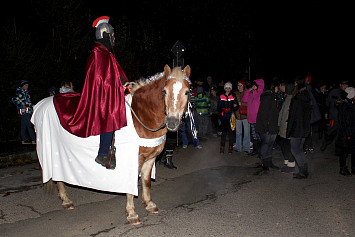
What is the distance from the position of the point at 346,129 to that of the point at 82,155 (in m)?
5.57

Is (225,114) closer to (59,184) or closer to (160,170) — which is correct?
(160,170)

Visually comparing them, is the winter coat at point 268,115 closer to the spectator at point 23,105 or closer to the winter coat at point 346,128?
the winter coat at point 346,128

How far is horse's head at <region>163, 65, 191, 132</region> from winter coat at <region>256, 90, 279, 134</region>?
12.1 ft

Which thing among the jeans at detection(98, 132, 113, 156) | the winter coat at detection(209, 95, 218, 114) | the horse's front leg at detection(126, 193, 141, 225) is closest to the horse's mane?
the jeans at detection(98, 132, 113, 156)

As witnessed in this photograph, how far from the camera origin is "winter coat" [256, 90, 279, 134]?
25.2ft

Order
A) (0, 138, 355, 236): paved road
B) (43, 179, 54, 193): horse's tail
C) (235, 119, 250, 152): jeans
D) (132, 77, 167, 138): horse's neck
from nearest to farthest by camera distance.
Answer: (0, 138, 355, 236): paved road < (132, 77, 167, 138): horse's neck < (43, 179, 54, 193): horse's tail < (235, 119, 250, 152): jeans

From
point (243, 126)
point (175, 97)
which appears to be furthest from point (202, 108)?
point (175, 97)

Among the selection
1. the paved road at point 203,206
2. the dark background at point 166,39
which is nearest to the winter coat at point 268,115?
the paved road at point 203,206

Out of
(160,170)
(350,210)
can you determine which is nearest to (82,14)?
(160,170)

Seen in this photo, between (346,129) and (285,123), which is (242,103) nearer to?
(285,123)

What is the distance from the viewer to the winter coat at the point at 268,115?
7.68 metres

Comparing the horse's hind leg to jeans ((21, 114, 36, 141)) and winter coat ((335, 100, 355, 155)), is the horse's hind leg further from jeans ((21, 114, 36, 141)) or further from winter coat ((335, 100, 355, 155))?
winter coat ((335, 100, 355, 155))

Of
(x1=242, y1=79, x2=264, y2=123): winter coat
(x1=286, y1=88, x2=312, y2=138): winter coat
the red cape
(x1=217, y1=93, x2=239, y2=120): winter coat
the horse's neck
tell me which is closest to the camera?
the red cape

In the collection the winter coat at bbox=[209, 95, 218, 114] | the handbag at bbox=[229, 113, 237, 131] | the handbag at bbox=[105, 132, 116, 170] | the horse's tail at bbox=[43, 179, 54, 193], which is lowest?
the horse's tail at bbox=[43, 179, 54, 193]
